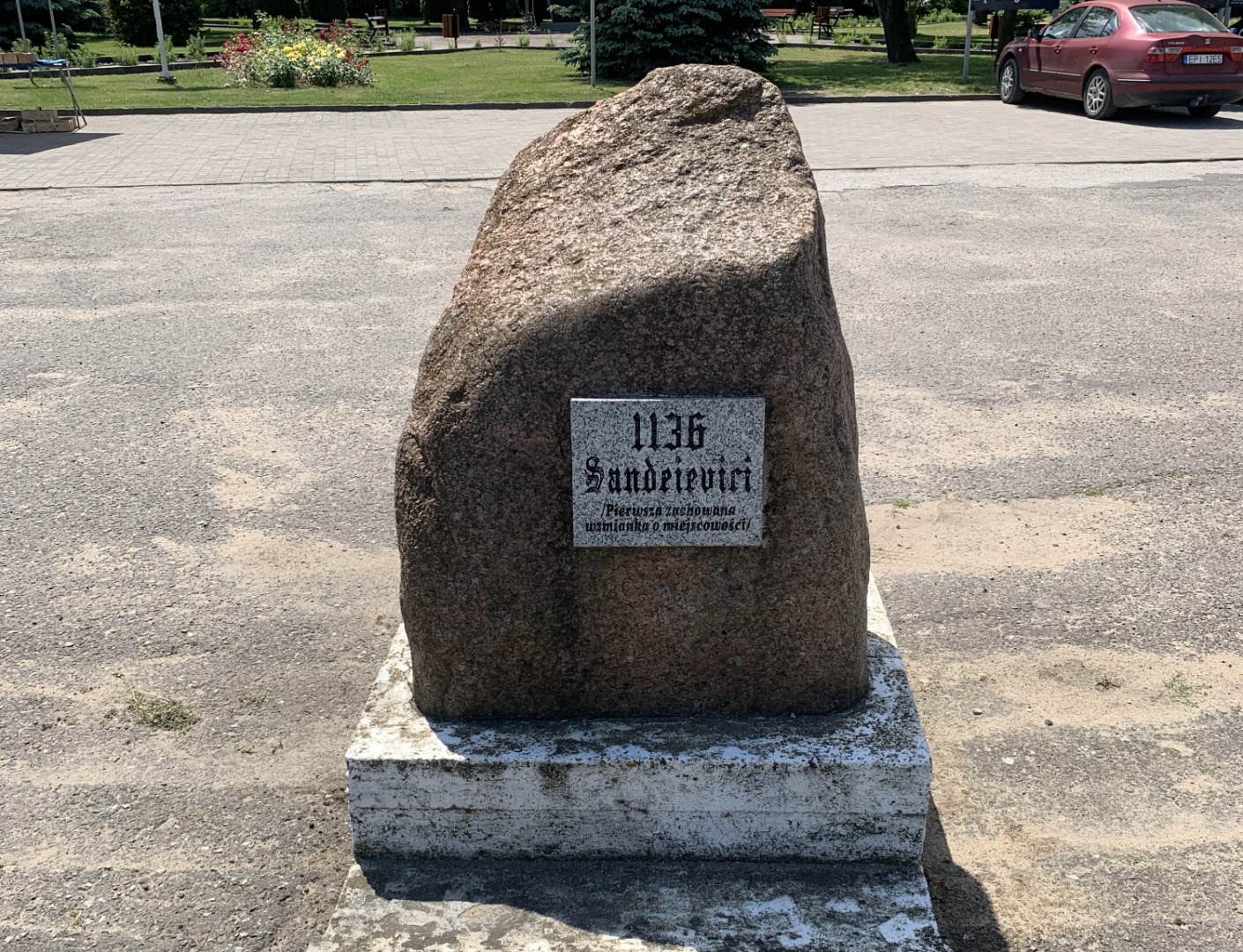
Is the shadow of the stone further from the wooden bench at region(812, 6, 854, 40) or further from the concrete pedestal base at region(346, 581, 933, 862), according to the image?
the wooden bench at region(812, 6, 854, 40)

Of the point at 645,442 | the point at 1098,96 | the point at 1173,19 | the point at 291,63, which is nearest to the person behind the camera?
the point at 645,442

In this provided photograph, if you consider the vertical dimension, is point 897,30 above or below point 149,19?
below

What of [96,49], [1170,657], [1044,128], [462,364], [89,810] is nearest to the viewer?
[462,364]

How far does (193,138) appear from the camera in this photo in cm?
1573

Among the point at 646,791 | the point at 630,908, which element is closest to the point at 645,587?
the point at 646,791

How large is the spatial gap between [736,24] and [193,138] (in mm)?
9626

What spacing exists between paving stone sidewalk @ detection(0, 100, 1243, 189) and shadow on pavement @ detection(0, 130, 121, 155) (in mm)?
24

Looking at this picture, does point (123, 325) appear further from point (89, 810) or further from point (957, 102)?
point (957, 102)

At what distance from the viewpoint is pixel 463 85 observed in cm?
2247

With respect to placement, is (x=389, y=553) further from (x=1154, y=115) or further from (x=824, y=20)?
(x=824, y=20)

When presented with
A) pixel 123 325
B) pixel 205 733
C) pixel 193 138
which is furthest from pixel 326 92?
pixel 205 733

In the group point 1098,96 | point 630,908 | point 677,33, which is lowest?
point 630,908

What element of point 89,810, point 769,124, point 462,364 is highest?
point 769,124

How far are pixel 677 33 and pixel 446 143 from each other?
6806mm
